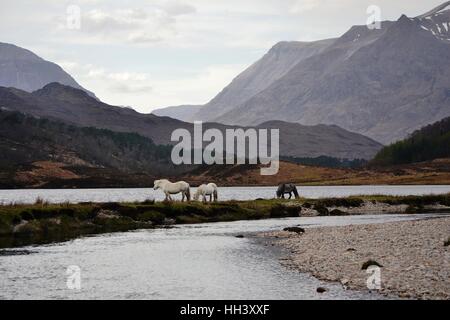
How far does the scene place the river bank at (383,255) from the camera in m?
32.0

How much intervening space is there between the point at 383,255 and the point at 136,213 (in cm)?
3643

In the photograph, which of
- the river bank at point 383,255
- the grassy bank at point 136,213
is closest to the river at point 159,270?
the river bank at point 383,255

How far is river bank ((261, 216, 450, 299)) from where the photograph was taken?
31953 millimetres

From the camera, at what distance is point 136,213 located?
7212 cm

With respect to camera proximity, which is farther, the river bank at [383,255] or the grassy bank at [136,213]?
the grassy bank at [136,213]

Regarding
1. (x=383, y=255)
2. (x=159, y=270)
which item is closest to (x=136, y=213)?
(x=159, y=270)

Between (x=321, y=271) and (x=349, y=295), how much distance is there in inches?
270

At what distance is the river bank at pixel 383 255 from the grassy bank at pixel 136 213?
1712cm

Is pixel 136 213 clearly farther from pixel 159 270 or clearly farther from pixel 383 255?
pixel 383 255

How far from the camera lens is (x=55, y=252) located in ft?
159

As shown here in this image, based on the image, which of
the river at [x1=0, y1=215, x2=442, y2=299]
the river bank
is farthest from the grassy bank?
the river bank

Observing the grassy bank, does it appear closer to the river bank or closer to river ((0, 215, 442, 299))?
river ((0, 215, 442, 299))

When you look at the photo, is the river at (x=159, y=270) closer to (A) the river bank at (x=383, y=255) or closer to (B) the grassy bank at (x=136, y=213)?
(A) the river bank at (x=383, y=255)

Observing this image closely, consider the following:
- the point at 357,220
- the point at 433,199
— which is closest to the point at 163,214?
the point at 357,220
